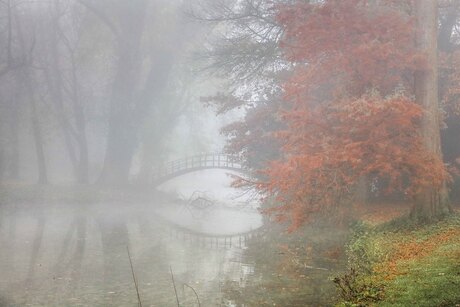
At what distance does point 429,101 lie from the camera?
13547 millimetres

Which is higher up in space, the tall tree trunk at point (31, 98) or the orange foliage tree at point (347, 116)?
the tall tree trunk at point (31, 98)

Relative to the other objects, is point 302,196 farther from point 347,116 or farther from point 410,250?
point 410,250

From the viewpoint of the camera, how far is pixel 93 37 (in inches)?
1319

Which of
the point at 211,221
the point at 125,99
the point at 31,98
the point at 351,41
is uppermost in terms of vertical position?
the point at 125,99

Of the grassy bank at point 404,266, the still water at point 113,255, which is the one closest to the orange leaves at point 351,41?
the grassy bank at point 404,266

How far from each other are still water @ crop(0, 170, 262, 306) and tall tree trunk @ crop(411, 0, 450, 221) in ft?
18.1

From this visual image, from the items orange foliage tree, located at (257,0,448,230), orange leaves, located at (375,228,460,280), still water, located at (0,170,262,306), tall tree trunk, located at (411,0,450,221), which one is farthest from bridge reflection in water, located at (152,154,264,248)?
orange leaves, located at (375,228,460,280)

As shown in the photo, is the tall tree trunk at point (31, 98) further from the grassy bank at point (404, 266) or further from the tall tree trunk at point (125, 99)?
the grassy bank at point (404, 266)

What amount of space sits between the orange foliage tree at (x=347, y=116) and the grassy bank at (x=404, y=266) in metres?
1.38

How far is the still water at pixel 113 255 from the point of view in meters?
11.0

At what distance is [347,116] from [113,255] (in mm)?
9559

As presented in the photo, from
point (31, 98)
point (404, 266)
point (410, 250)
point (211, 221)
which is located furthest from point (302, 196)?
point (31, 98)

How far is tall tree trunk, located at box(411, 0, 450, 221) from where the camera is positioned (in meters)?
13.2

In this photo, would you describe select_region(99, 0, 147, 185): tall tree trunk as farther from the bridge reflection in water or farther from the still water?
the bridge reflection in water
